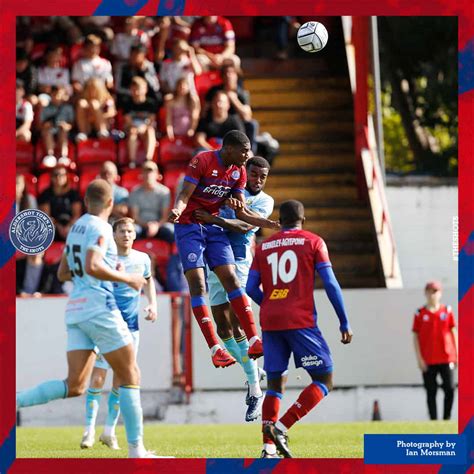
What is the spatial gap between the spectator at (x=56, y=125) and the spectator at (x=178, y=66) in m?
1.22

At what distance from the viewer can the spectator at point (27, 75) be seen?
659 inches

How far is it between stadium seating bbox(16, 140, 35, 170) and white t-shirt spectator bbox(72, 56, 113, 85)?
1.10 m

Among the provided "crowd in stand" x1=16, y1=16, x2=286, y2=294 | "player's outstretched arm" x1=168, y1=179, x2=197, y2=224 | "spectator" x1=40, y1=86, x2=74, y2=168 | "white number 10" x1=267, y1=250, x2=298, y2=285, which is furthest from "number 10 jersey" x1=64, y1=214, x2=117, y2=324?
"spectator" x1=40, y1=86, x2=74, y2=168

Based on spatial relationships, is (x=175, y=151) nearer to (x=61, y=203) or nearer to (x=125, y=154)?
(x=125, y=154)

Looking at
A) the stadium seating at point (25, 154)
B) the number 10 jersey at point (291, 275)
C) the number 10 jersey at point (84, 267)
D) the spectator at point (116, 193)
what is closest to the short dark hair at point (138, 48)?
the stadium seating at point (25, 154)

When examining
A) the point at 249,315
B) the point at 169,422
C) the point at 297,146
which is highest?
the point at 297,146

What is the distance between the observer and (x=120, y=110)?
52.7 ft

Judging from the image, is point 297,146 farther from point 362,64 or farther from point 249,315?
point 249,315

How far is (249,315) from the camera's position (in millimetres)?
10078

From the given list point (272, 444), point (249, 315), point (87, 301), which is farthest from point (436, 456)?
point (87, 301)

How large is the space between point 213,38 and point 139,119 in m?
2.14

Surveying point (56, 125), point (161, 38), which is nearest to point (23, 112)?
point (56, 125)

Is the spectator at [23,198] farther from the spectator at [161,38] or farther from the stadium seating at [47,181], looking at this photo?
the spectator at [161,38]

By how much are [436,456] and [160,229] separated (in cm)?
583
